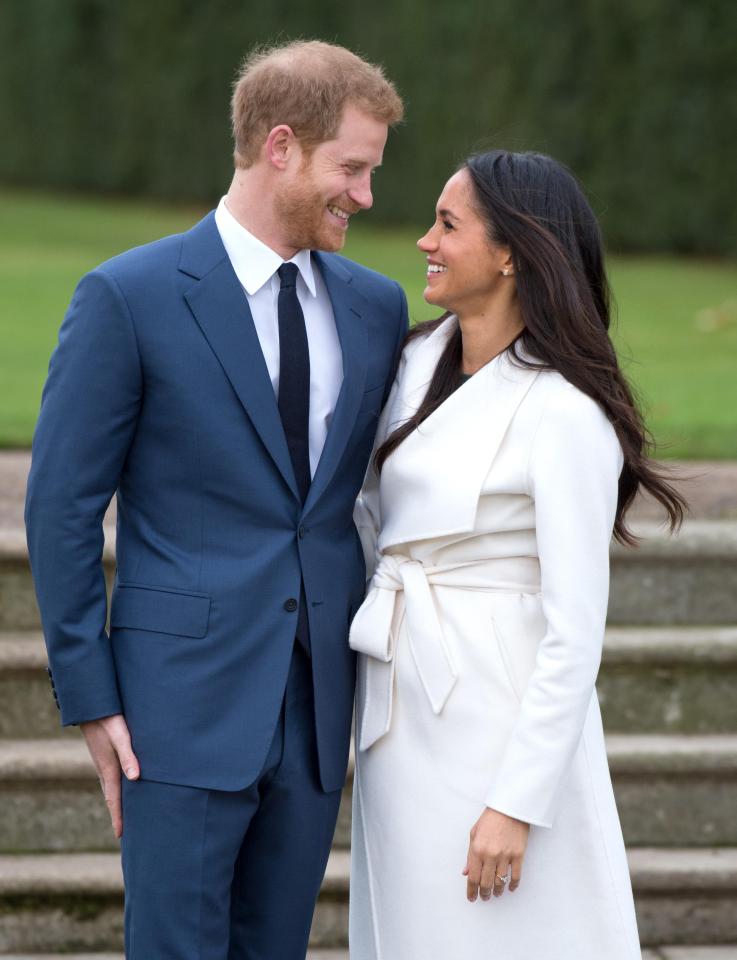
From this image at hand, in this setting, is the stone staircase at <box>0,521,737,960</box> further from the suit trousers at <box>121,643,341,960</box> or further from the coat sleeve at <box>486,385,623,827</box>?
the coat sleeve at <box>486,385,623,827</box>

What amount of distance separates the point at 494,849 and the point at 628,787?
139 centimetres

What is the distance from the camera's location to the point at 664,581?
393cm

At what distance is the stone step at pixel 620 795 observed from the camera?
353cm

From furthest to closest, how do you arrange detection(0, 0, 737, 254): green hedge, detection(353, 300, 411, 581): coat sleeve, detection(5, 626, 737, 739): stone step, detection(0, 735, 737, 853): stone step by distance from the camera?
detection(0, 0, 737, 254): green hedge < detection(5, 626, 737, 739): stone step < detection(0, 735, 737, 853): stone step < detection(353, 300, 411, 581): coat sleeve

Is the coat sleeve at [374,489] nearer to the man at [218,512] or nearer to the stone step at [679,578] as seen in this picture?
the man at [218,512]

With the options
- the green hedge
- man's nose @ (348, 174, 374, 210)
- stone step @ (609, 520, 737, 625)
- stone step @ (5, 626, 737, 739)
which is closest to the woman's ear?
man's nose @ (348, 174, 374, 210)

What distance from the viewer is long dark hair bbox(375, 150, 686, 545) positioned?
2391mm

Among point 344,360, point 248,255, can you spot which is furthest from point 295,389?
point 248,255

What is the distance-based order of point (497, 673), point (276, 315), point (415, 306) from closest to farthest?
point (497, 673) → point (276, 315) → point (415, 306)

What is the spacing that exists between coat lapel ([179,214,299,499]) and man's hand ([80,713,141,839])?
485 millimetres

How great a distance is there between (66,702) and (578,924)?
36.2 inches

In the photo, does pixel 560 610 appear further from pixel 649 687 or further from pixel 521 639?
pixel 649 687

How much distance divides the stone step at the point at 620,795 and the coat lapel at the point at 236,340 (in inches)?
56.2

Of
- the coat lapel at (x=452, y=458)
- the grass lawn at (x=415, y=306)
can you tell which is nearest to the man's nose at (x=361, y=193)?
the coat lapel at (x=452, y=458)
